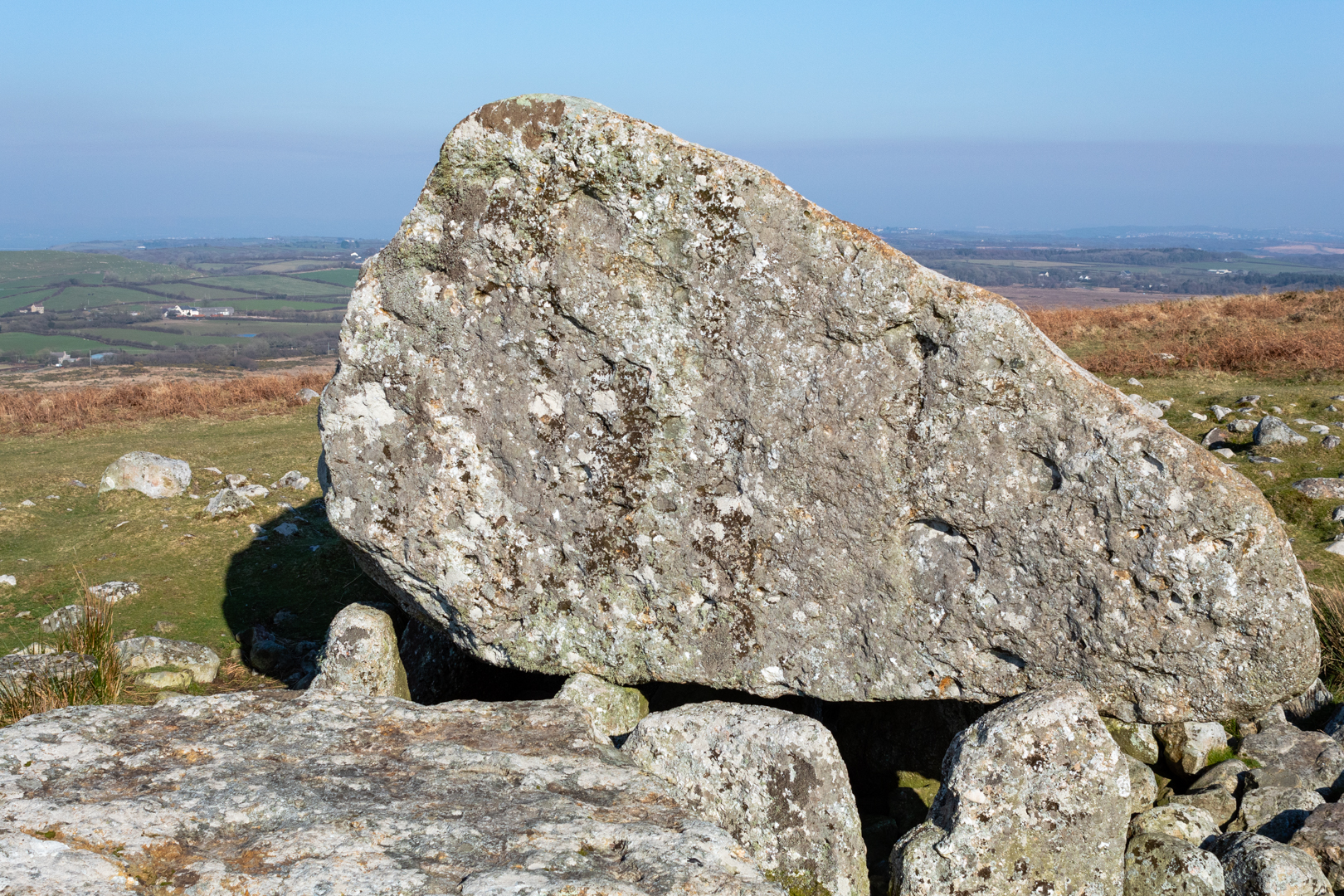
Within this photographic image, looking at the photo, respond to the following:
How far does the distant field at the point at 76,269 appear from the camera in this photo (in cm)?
13188

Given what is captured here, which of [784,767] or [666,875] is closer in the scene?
[666,875]

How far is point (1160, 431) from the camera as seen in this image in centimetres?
569

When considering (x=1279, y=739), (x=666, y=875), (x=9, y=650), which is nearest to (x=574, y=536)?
(x=666, y=875)

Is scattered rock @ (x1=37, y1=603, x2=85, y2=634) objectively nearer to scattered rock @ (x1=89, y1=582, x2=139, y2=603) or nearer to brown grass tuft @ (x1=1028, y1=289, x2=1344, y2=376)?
scattered rock @ (x1=89, y1=582, x2=139, y2=603)

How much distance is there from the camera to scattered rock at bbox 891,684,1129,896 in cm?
521

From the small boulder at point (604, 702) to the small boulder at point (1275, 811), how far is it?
397cm

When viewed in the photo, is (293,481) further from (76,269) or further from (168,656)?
(76,269)

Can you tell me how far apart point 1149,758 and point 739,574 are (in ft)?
10.5

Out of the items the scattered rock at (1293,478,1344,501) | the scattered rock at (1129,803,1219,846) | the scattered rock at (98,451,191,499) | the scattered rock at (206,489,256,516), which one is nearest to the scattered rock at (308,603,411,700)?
the scattered rock at (1129,803,1219,846)

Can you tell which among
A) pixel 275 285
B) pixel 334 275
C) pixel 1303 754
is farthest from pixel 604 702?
pixel 334 275

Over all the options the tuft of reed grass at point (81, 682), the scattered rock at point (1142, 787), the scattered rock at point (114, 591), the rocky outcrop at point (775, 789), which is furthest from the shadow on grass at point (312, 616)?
the scattered rock at point (1142, 787)

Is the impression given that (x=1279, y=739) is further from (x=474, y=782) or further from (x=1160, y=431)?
(x=474, y=782)

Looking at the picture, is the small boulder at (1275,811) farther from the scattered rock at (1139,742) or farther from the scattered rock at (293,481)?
the scattered rock at (293,481)

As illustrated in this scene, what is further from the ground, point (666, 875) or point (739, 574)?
point (739, 574)
